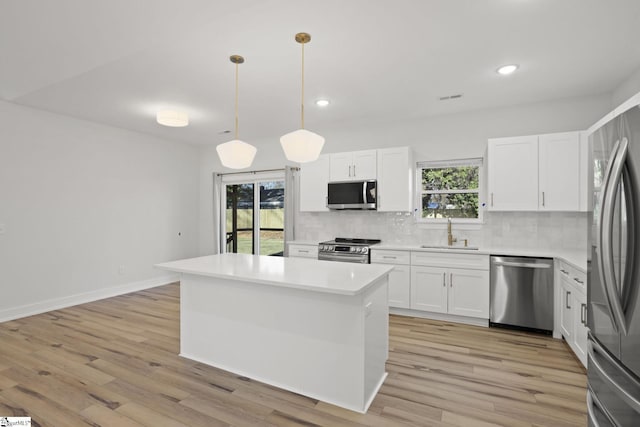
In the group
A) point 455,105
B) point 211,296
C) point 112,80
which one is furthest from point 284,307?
point 455,105

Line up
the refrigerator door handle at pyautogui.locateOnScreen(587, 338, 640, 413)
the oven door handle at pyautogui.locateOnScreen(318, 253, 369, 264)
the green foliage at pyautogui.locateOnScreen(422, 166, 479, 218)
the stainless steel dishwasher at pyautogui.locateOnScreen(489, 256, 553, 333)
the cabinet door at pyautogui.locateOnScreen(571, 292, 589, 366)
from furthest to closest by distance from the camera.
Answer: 1. the green foliage at pyautogui.locateOnScreen(422, 166, 479, 218)
2. the oven door handle at pyautogui.locateOnScreen(318, 253, 369, 264)
3. the stainless steel dishwasher at pyautogui.locateOnScreen(489, 256, 553, 333)
4. the cabinet door at pyautogui.locateOnScreen(571, 292, 589, 366)
5. the refrigerator door handle at pyautogui.locateOnScreen(587, 338, 640, 413)

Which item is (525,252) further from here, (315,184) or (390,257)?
(315,184)

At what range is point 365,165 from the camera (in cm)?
455

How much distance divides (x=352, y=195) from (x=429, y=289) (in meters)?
1.60

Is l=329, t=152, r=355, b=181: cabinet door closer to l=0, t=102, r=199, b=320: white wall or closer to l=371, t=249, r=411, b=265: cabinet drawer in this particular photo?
l=371, t=249, r=411, b=265: cabinet drawer

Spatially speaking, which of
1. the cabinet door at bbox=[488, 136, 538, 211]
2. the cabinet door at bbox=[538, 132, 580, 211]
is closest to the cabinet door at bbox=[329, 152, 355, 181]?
the cabinet door at bbox=[488, 136, 538, 211]

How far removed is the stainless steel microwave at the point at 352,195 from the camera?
4457 millimetres

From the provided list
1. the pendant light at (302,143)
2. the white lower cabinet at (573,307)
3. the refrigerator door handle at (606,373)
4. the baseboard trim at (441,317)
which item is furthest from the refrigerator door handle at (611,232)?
the baseboard trim at (441,317)

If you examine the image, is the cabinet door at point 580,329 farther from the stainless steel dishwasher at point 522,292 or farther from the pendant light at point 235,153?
the pendant light at point 235,153

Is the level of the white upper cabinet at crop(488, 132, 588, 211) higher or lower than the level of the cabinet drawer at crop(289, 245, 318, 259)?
higher

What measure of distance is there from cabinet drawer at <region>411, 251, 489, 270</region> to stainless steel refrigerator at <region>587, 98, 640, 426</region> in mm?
2297

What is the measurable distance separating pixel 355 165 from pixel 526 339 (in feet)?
9.41

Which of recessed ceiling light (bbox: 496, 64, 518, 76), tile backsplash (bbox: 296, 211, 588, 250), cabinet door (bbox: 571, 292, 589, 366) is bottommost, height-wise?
cabinet door (bbox: 571, 292, 589, 366)

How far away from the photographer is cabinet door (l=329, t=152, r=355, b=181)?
466 centimetres
